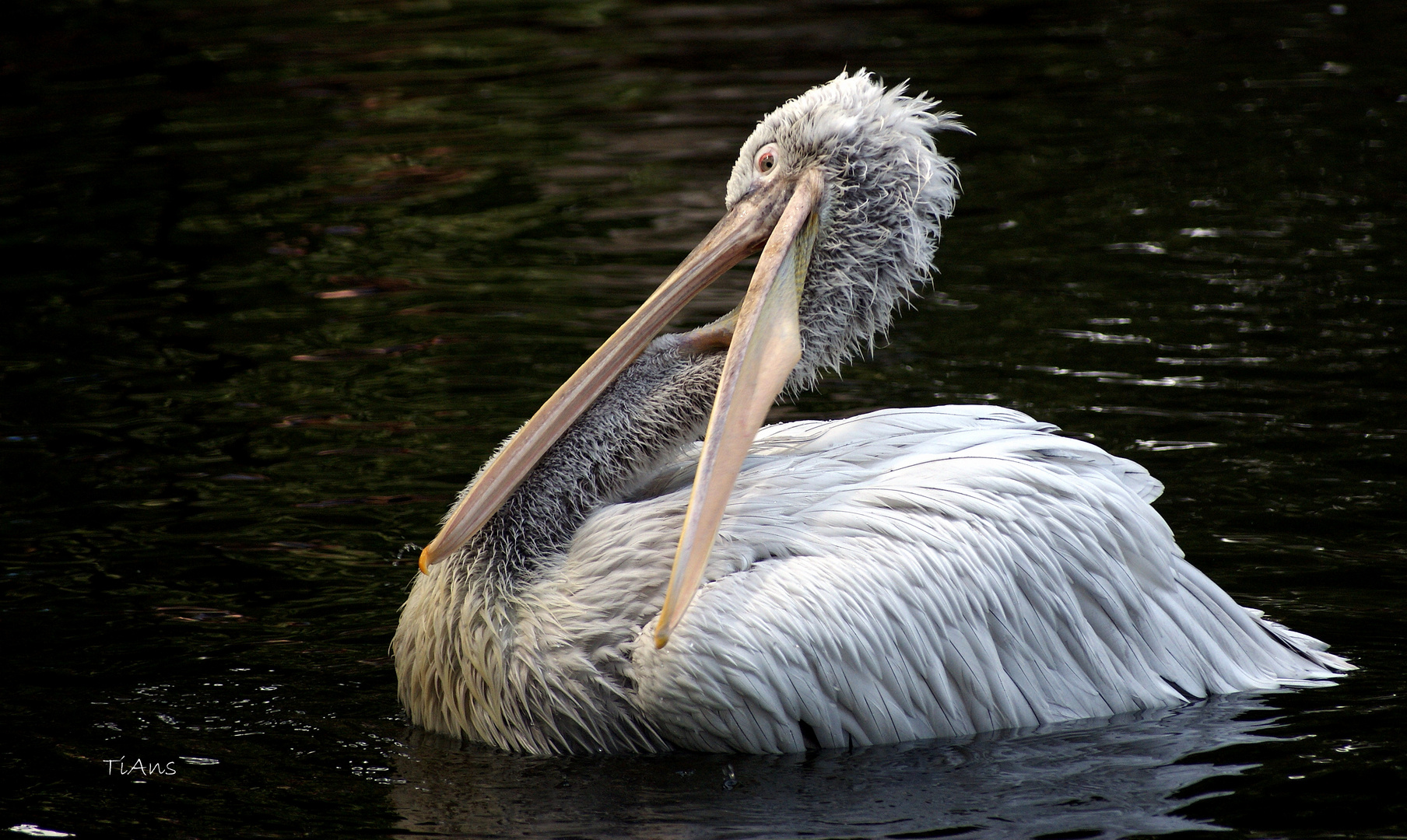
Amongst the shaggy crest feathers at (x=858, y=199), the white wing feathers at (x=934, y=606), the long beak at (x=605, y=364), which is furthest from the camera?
the shaggy crest feathers at (x=858, y=199)

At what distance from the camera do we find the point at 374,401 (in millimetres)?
6801

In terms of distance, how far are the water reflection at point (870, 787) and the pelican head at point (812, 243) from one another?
0.61m

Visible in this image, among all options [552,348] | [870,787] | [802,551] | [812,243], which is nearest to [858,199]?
[812,243]

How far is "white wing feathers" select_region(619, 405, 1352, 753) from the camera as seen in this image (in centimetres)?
371

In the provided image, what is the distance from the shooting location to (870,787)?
371cm

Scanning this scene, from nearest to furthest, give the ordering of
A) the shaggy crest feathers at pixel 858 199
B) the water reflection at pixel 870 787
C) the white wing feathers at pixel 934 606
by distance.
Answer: the water reflection at pixel 870 787 → the white wing feathers at pixel 934 606 → the shaggy crest feathers at pixel 858 199

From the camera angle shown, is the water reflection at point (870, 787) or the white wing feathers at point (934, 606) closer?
the water reflection at point (870, 787)

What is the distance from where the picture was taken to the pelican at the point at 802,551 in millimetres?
3754

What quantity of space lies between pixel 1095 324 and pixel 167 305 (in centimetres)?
449

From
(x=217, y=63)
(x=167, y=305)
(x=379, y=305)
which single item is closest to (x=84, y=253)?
(x=167, y=305)

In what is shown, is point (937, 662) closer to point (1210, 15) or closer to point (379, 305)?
point (379, 305)

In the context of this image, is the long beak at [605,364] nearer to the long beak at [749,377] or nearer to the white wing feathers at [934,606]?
the long beak at [749,377]

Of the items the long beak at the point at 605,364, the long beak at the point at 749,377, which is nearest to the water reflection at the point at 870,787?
the long beak at the point at 749,377

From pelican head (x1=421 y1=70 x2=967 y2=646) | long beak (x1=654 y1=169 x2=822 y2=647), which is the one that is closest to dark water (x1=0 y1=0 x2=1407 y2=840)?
long beak (x1=654 y1=169 x2=822 y2=647)
